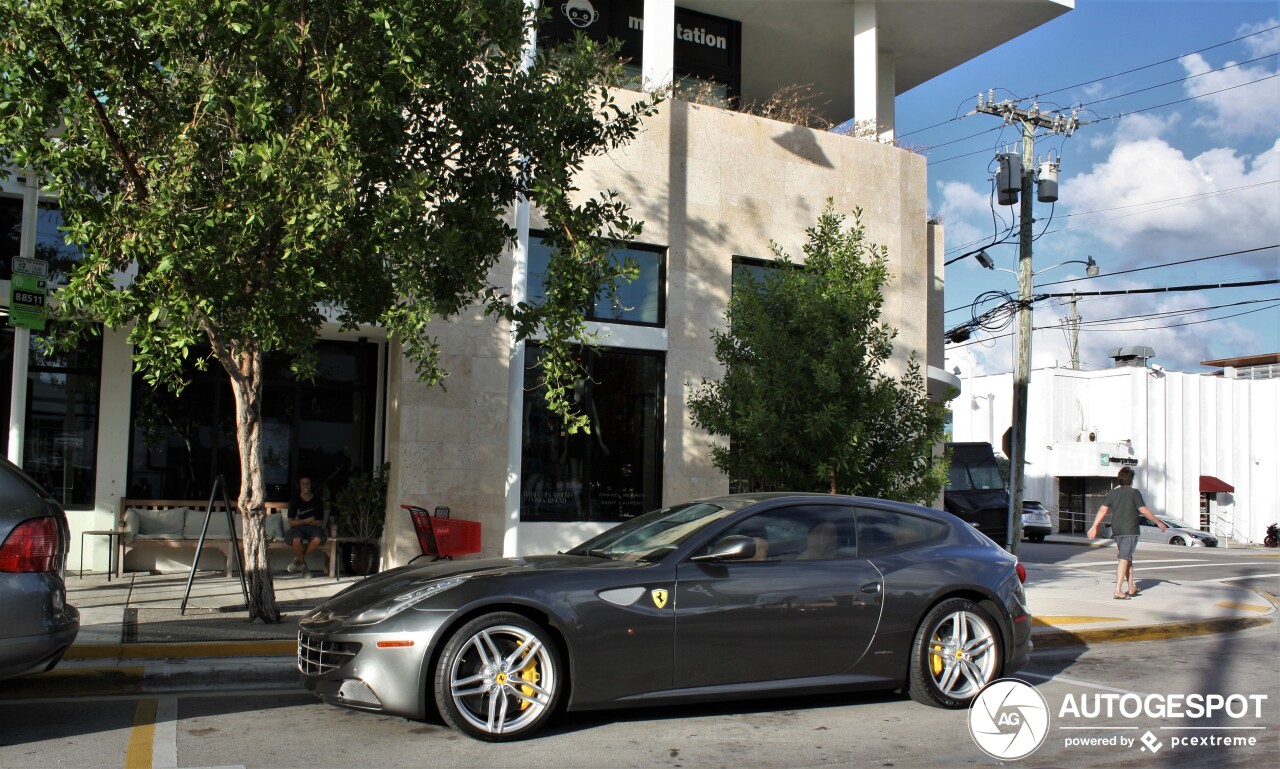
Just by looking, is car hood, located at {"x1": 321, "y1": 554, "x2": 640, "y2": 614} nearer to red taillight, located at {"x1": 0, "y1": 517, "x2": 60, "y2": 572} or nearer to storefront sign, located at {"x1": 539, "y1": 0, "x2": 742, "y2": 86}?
red taillight, located at {"x1": 0, "y1": 517, "x2": 60, "y2": 572}

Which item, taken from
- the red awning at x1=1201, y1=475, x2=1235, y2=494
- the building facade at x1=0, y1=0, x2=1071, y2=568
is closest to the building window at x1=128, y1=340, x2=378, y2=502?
the building facade at x1=0, y1=0, x2=1071, y2=568

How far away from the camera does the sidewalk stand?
7.17 m

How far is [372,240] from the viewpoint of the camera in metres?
7.99

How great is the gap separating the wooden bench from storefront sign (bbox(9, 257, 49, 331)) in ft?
10.8

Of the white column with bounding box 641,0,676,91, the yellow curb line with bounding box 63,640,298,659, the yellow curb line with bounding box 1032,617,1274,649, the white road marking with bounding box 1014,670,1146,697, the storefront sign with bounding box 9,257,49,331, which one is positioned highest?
the white column with bounding box 641,0,676,91

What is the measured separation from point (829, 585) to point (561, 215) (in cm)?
387

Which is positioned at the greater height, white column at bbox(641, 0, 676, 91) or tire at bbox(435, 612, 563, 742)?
white column at bbox(641, 0, 676, 91)

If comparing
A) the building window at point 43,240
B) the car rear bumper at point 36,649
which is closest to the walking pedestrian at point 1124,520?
the car rear bumper at point 36,649

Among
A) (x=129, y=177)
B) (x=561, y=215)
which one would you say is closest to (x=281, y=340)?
(x=129, y=177)

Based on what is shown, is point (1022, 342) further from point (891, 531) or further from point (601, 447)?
point (891, 531)

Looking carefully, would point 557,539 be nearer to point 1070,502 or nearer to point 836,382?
point 836,382

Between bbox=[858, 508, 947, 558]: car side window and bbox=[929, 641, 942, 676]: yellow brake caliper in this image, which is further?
bbox=[858, 508, 947, 558]: car side window

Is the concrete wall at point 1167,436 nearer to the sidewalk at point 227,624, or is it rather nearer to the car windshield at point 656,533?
the sidewalk at point 227,624

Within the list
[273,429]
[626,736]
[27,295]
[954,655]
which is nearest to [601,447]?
[273,429]
